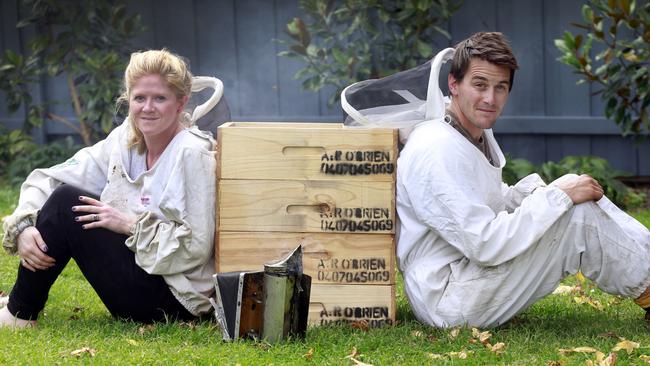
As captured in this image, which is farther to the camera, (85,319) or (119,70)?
(119,70)

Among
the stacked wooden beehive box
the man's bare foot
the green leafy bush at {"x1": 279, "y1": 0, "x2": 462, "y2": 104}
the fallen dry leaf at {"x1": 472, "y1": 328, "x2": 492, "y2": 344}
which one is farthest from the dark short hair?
the green leafy bush at {"x1": 279, "y1": 0, "x2": 462, "y2": 104}

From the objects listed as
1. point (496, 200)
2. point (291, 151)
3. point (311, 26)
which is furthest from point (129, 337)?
point (311, 26)

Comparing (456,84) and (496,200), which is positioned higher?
(456,84)

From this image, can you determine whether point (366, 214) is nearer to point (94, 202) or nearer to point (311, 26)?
point (94, 202)

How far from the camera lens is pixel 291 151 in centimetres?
436

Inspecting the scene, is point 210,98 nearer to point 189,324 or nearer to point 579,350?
point 189,324

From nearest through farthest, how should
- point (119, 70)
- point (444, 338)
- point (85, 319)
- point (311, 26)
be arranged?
point (444, 338), point (85, 319), point (311, 26), point (119, 70)

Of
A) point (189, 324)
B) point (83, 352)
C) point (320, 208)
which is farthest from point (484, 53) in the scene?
point (83, 352)

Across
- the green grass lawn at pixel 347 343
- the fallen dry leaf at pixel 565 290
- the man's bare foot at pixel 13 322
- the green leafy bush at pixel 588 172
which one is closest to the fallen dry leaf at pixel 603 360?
the green grass lawn at pixel 347 343

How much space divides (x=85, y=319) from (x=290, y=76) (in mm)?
4182

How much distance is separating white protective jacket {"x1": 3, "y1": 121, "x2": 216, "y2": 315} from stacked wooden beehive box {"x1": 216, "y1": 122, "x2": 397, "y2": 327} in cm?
9

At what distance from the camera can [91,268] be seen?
434 centimetres

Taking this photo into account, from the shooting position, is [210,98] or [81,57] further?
[81,57]

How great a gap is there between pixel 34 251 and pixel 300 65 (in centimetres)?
443
